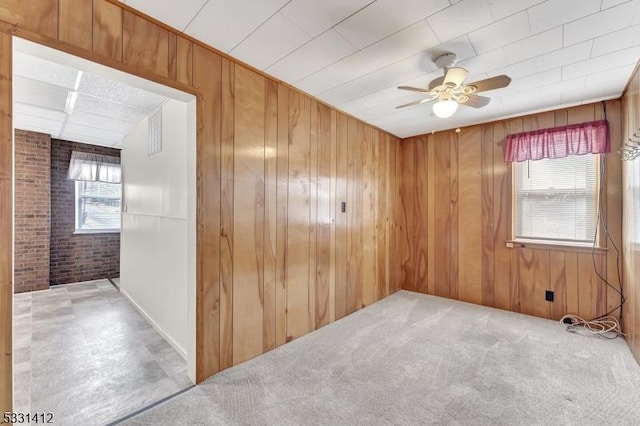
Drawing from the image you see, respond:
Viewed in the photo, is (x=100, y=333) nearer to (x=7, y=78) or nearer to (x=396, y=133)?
(x=7, y=78)

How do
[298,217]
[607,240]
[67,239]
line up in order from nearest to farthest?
1. [298,217]
2. [607,240]
3. [67,239]

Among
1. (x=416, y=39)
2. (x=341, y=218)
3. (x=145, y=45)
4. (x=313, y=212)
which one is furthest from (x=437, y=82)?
(x=145, y=45)

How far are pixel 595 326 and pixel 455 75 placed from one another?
3251 mm

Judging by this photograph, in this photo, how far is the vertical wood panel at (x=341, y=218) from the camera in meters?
3.42

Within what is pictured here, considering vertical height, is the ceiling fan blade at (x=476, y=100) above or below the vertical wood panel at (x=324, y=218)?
above

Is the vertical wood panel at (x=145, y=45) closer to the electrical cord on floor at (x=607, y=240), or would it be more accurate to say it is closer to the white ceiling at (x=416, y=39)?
the white ceiling at (x=416, y=39)

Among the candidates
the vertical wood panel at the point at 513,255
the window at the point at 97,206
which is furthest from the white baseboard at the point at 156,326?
the vertical wood panel at the point at 513,255

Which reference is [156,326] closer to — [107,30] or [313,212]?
[313,212]

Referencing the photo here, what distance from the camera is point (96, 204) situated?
5.26 meters

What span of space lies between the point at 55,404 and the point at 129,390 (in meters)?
0.42

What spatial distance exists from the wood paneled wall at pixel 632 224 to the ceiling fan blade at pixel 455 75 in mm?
1574

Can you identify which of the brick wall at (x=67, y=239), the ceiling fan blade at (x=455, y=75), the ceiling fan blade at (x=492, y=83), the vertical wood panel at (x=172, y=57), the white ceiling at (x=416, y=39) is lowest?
the brick wall at (x=67, y=239)

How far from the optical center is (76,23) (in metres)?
1.55

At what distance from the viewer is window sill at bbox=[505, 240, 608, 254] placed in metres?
3.11
